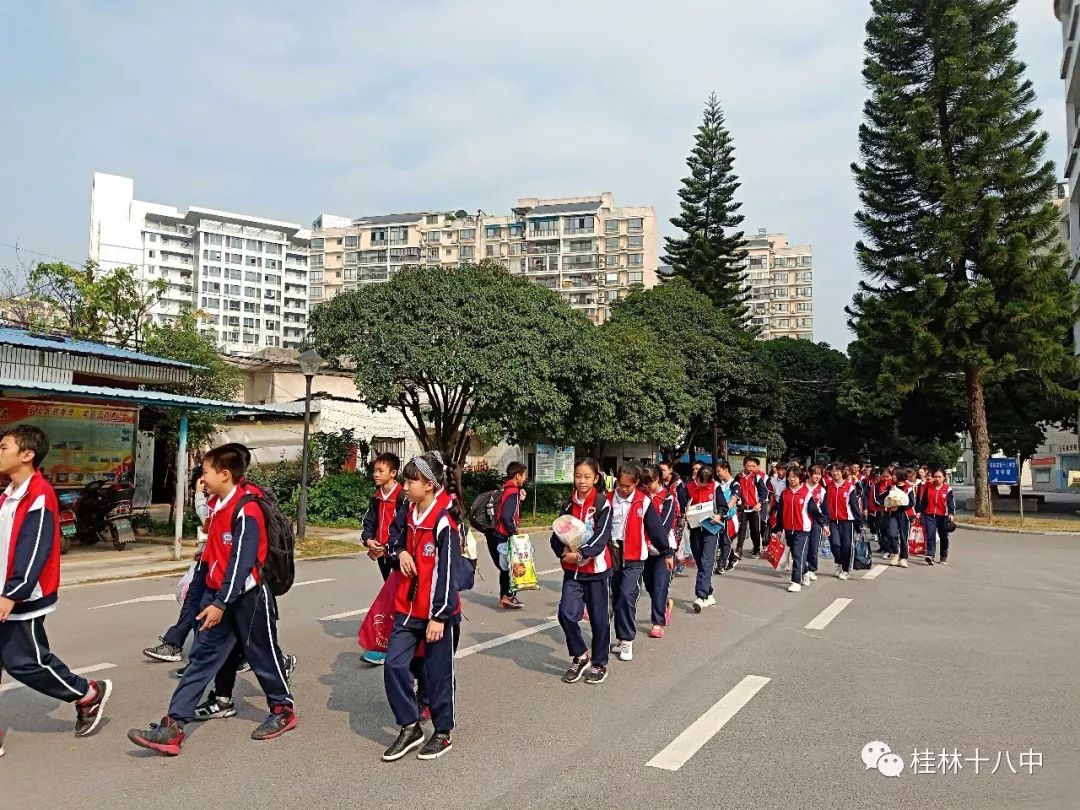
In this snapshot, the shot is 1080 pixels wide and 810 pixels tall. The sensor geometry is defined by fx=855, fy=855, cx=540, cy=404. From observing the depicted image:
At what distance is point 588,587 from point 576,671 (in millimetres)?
614

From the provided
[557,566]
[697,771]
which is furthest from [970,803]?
[557,566]

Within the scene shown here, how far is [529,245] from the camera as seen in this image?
324ft

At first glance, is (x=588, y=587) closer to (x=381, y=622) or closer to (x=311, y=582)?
(x=381, y=622)

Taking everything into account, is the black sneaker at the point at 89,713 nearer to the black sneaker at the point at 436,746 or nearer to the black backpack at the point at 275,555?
the black backpack at the point at 275,555

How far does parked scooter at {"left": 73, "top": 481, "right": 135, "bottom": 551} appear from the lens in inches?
563

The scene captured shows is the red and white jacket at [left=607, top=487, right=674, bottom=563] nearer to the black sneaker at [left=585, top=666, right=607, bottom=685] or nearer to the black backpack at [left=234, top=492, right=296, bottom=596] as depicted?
the black sneaker at [left=585, top=666, right=607, bottom=685]

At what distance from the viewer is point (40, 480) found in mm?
4645

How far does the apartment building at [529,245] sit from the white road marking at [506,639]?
84755mm

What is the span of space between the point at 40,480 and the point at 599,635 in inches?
147

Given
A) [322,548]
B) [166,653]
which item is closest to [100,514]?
[322,548]

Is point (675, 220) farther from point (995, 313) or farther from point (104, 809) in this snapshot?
point (104, 809)

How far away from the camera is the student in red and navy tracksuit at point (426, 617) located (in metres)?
4.54

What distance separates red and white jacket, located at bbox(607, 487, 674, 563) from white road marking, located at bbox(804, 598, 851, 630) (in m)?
2.38

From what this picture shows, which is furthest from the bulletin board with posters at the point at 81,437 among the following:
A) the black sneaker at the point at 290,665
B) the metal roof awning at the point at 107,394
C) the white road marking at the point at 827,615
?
the white road marking at the point at 827,615
